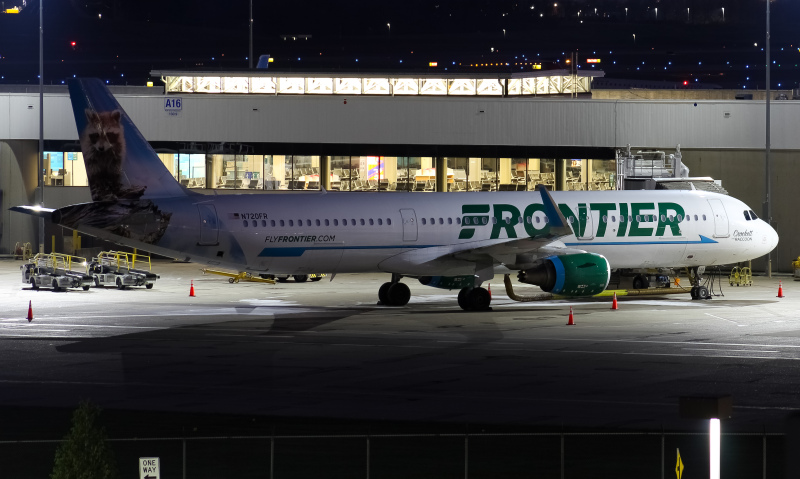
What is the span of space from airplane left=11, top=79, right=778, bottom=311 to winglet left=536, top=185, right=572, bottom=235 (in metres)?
0.07

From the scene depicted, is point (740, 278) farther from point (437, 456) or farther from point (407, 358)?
point (437, 456)

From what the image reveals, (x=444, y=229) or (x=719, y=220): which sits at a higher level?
(x=719, y=220)

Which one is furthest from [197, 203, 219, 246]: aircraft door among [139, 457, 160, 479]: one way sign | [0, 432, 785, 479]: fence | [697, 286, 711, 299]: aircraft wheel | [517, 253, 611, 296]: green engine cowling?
[139, 457, 160, 479]: one way sign

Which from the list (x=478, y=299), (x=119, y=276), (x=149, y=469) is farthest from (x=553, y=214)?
(x=149, y=469)

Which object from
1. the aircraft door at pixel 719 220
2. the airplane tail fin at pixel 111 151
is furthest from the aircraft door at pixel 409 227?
the aircraft door at pixel 719 220

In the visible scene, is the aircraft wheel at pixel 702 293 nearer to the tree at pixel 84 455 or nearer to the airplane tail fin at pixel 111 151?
the airplane tail fin at pixel 111 151

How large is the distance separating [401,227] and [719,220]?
43.4 feet

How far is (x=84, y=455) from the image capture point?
1416cm

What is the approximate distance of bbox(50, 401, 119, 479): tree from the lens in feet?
46.3

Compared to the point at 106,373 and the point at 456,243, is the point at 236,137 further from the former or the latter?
the point at 106,373

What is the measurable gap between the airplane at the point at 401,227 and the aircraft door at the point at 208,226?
0.04 meters

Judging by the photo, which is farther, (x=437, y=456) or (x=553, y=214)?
(x=553, y=214)

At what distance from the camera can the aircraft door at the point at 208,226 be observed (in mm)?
39719

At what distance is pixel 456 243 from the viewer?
43.5m
